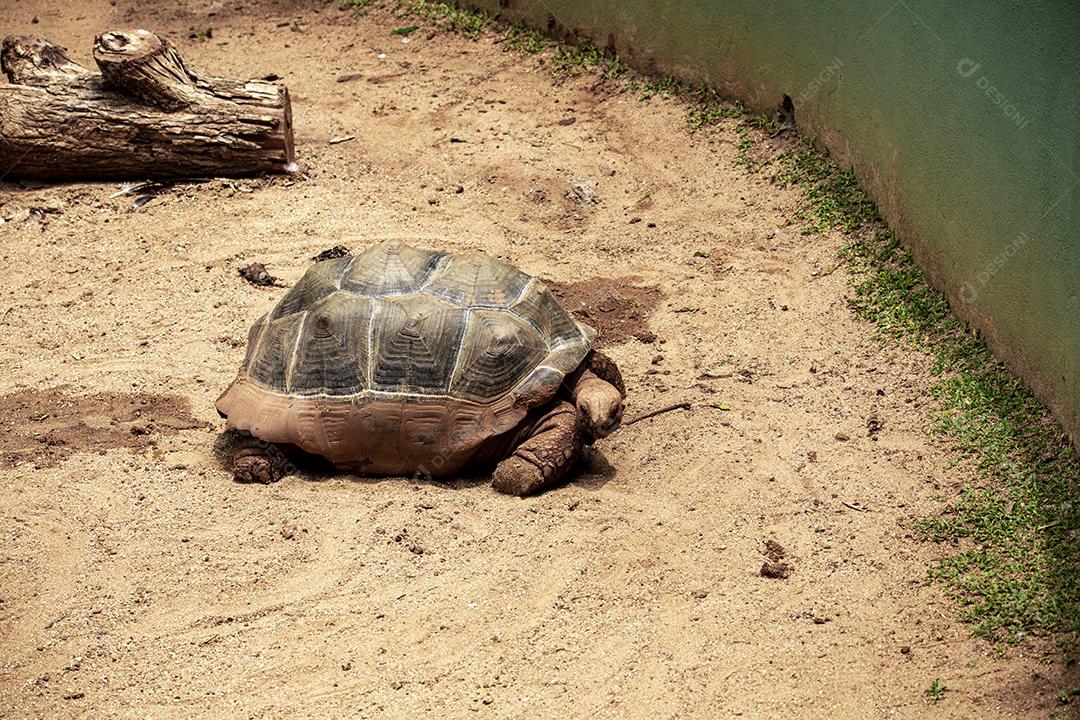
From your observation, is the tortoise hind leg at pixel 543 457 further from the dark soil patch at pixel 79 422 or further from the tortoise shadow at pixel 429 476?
the dark soil patch at pixel 79 422

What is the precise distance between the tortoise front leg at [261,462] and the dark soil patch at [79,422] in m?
0.60

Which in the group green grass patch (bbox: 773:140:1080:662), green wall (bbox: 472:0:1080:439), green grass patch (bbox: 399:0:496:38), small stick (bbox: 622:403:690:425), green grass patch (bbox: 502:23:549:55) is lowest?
green grass patch (bbox: 399:0:496:38)

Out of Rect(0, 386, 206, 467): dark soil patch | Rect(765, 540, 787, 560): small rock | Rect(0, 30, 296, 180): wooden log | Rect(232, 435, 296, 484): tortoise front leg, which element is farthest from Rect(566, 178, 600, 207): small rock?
Rect(765, 540, 787, 560): small rock

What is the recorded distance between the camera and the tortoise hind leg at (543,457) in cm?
570

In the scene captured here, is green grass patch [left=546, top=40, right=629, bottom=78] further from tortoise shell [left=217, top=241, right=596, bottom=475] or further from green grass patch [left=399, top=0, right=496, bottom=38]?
tortoise shell [left=217, top=241, right=596, bottom=475]

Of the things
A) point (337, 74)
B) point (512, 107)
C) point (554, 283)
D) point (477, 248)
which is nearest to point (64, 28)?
point (337, 74)

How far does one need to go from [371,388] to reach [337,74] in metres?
5.95

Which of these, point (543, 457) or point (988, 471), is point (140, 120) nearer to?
point (543, 457)

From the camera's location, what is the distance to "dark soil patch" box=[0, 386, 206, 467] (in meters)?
6.25

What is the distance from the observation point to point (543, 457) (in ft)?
18.7

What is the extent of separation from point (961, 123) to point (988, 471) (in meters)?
2.10

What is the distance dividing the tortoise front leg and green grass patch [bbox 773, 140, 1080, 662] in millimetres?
3148

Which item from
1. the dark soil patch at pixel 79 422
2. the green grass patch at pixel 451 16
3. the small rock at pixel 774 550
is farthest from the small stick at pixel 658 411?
the green grass patch at pixel 451 16

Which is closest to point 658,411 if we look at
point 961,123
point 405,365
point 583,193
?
point 405,365
